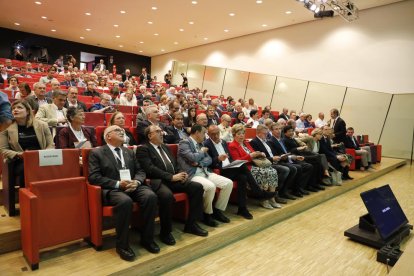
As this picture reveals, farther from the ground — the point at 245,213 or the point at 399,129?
the point at 399,129

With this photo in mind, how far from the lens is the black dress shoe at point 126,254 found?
6.45 feet

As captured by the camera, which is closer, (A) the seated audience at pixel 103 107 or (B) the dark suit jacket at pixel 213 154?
(B) the dark suit jacket at pixel 213 154

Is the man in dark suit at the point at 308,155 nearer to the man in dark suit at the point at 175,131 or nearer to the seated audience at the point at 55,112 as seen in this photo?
the man in dark suit at the point at 175,131

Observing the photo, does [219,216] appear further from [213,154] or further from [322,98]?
[322,98]

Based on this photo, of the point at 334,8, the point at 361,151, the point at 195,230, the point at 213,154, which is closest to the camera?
the point at 195,230

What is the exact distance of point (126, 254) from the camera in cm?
198

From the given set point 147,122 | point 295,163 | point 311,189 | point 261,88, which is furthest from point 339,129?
point 261,88

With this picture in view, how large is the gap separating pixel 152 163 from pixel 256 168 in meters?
1.23

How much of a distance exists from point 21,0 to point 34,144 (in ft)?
29.0

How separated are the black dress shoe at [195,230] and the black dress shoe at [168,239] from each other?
0.71 feet

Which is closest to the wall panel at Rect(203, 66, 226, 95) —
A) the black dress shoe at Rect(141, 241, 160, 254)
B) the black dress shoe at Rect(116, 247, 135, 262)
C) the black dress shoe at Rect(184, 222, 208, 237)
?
the black dress shoe at Rect(184, 222, 208, 237)

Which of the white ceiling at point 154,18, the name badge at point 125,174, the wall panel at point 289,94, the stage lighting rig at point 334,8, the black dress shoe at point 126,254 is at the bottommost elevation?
the black dress shoe at point 126,254

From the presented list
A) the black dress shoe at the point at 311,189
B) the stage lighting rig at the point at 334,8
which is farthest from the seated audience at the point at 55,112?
the stage lighting rig at the point at 334,8

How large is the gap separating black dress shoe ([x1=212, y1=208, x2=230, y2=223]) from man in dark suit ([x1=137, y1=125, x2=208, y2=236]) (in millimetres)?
306
